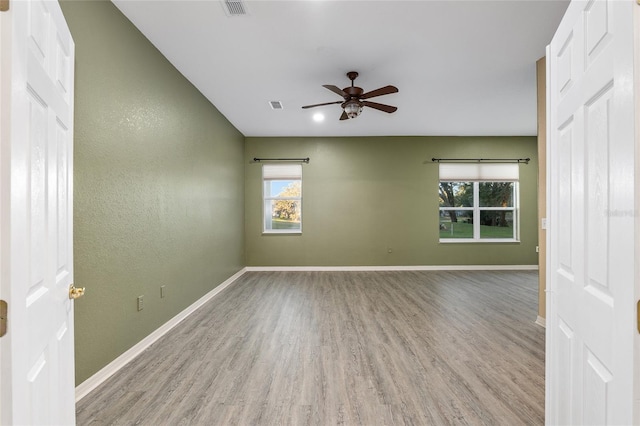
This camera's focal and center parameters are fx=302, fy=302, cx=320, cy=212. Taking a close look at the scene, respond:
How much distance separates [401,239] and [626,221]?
5761 mm

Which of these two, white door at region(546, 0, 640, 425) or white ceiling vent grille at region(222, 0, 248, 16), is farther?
white ceiling vent grille at region(222, 0, 248, 16)

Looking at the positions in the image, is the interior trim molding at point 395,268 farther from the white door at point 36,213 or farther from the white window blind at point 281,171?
the white door at point 36,213

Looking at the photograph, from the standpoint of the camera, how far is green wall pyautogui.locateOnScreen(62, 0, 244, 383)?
203 cm

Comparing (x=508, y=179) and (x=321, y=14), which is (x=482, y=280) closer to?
(x=508, y=179)

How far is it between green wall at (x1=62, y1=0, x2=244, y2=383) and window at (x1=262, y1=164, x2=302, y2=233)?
232 centimetres

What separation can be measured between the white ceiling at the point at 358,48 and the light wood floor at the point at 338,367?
9.15 feet

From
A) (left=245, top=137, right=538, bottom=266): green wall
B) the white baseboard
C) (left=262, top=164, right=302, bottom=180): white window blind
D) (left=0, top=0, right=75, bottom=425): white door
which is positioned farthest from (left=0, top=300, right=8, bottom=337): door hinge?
(left=262, top=164, right=302, bottom=180): white window blind

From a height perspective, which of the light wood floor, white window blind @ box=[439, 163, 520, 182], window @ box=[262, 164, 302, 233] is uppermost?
white window blind @ box=[439, 163, 520, 182]

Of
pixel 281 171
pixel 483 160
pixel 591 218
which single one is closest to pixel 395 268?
pixel 483 160

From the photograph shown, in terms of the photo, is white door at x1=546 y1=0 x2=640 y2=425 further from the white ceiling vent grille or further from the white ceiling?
the white ceiling vent grille

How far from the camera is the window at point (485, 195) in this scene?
21.1ft

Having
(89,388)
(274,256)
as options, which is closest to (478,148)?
(274,256)

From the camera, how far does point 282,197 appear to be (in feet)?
21.3

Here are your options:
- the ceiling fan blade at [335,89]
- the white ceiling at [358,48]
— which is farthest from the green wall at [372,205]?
the ceiling fan blade at [335,89]
